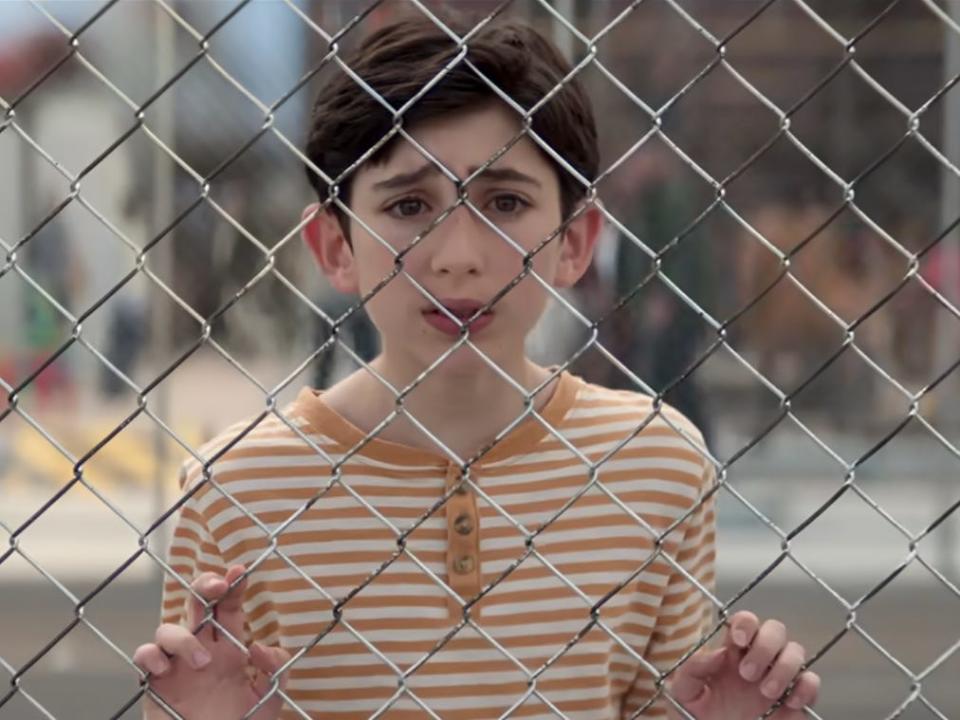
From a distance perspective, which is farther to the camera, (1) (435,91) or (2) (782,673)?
(1) (435,91)

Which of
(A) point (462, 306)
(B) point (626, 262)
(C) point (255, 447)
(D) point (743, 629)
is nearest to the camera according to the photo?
(D) point (743, 629)

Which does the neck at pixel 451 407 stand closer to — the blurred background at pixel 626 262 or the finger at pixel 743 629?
the finger at pixel 743 629

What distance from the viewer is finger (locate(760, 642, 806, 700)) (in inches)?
45.3

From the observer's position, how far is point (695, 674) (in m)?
1.19

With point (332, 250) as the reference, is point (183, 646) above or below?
below

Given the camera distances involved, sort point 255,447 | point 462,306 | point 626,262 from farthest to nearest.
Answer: point 626,262
point 255,447
point 462,306

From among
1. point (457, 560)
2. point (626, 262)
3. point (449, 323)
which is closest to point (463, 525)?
point (457, 560)

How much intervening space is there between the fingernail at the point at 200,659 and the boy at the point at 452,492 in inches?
1.1

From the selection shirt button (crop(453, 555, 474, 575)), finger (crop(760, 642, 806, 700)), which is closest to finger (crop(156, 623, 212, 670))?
shirt button (crop(453, 555, 474, 575))

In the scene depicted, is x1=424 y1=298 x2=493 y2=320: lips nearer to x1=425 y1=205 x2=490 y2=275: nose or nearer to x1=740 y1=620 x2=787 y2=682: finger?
x1=425 y1=205 x2=490 y2=275: nose

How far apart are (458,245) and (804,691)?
0.46 m

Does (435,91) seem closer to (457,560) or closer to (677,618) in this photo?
(457,560)

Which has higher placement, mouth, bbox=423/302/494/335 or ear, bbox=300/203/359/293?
ear, bbox=300/203/359/293

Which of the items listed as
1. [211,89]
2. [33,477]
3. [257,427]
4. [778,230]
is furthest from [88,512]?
[257,427]
